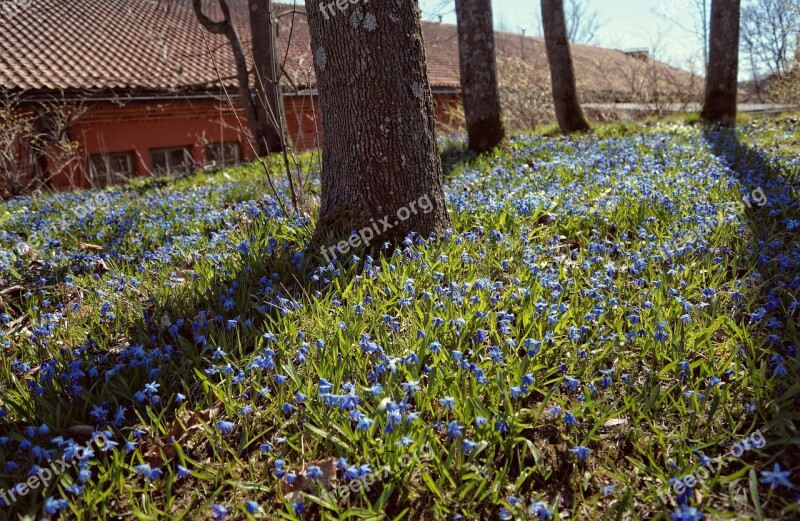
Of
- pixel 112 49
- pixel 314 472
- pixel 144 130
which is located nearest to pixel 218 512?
pixel 314 472

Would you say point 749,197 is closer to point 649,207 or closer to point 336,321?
point 649,207

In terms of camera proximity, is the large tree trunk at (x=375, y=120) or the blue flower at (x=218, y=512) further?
the large tree trunk at (x=375, y=120)

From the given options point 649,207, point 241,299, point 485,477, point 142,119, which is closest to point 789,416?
point 485,477

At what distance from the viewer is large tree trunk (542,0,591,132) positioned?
31.3ft

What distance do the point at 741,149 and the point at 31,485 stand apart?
7.30 meters

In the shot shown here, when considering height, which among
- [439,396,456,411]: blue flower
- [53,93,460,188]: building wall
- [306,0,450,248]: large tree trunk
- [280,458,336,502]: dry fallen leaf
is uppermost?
[53,93,460,188]: building wall

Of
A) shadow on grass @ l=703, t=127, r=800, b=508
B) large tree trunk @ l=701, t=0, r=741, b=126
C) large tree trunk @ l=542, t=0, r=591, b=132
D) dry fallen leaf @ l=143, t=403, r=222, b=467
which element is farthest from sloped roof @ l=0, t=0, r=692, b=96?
dry fallen leaf @ l=143, t=403, r=222, b=467

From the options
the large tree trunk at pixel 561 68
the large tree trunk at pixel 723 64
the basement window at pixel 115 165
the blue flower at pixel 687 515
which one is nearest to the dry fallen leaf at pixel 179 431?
the blue flower at pixel 687 515

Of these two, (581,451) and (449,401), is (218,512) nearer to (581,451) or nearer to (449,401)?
(449,401)

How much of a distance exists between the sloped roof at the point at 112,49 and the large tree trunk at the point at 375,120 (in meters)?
8.28

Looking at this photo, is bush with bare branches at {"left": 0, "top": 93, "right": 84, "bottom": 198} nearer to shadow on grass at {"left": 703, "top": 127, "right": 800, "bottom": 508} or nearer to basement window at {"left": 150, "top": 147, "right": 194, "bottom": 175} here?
basement window at {"left": 150, "top": 147, "right": 194, "bottom": 175}

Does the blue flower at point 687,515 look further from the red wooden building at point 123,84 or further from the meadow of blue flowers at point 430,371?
the red wooden building at point 123,84

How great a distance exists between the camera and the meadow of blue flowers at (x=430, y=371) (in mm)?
1957

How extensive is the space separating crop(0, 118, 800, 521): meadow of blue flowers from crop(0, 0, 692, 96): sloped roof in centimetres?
905
